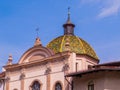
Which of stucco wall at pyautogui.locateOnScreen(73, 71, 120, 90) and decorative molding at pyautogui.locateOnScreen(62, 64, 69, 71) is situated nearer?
stucco wall at pyautogui.locateOnScreen(73, 71, 120, 90)

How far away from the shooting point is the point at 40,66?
48.9 meters

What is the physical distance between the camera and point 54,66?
156 feet

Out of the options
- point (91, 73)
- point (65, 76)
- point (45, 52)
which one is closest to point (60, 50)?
point (45, 52)

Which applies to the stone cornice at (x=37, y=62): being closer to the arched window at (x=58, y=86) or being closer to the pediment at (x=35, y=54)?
the pediment at (x=35, y=54)

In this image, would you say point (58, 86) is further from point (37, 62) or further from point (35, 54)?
point (35, 54)

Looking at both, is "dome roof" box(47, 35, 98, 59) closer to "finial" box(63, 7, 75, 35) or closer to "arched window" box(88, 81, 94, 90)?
"finial" box(63, 7, 75, 35)

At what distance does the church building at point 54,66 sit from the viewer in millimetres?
45969

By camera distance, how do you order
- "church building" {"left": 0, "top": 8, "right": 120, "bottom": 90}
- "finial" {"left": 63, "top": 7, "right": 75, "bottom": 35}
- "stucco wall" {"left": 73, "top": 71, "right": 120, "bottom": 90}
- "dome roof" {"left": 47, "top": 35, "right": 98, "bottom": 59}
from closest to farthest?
"stucco wall" {"left": 73, "top": 71, "right": 120, "bottom": 90}
"church building" {"left": 0, "top": 8, "right": 120, "bottom": 90}
"dome roof" {"left": 47, "top": 35, "right": 98, "bottom": 59}
"finial" {"left": 63, "top": 7, "right": 75, "bottom": 35}

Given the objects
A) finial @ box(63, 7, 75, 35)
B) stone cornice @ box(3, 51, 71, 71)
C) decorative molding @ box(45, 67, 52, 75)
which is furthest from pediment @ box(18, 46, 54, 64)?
finial @ box(63, 7, 75, 35)

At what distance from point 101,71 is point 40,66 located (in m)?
10.1

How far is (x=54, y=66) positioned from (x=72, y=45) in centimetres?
427

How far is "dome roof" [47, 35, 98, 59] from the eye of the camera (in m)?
50.1

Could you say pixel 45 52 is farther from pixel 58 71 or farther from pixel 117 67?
pixel 117 67

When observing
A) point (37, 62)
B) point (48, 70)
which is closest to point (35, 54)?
point (37, 62)
